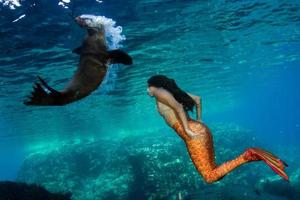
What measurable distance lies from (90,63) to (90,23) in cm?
37

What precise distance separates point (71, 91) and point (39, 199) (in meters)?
13.2

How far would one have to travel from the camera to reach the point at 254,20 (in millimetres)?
20328

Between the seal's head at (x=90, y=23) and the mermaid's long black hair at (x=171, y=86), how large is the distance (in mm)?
1804

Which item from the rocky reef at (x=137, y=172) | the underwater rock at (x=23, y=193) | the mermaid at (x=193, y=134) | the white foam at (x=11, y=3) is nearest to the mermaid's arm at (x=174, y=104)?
the mermaid at (x=193, y=134)

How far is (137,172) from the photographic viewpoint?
80.1 feet

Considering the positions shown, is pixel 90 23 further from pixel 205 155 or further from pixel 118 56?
pixel 205 155

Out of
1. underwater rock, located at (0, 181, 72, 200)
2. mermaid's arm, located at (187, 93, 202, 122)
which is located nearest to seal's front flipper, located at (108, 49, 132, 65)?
mermaid's arm, located at (187, 93, 202, 122)

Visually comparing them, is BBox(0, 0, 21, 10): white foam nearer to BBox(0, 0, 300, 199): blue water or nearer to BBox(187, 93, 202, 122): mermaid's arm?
BBox(0, 0, 300, 199): blue water

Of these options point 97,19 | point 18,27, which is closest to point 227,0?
point 18,27

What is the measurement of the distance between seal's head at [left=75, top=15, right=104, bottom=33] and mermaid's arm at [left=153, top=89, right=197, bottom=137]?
1.89 metres

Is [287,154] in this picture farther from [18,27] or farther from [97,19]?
[97,19]

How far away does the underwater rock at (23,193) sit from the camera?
45.3ft

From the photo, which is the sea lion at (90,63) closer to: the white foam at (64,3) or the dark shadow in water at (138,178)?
the white foam at (64,3)

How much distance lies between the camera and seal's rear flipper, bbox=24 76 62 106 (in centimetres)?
228
